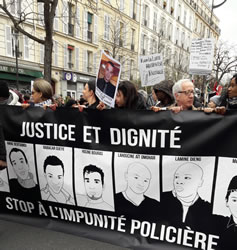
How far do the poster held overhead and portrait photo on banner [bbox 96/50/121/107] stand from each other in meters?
3.14

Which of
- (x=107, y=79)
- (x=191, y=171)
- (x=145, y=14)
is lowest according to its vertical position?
(x=191, y=171)

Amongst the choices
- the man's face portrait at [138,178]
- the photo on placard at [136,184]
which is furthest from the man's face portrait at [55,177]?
the man's face portrait at [138,178]

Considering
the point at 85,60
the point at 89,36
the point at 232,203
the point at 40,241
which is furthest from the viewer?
the point at 89,36

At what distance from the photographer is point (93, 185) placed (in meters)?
2.46

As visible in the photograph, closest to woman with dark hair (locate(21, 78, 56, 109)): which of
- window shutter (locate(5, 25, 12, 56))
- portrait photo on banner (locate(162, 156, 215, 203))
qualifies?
portrait photo on banner (locate(162, 156, 215, 203))

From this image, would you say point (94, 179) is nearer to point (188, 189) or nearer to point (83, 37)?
point (188, 189)

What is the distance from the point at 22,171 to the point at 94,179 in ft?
2.94

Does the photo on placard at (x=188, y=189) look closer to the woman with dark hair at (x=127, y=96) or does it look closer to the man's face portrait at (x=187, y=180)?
the man's face portrait at (x=187, y=180)

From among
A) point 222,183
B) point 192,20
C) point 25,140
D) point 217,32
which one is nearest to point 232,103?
point 222,183

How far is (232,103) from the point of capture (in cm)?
279

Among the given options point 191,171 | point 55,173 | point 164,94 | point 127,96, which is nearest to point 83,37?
point 164,94

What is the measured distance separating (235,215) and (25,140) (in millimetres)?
2209

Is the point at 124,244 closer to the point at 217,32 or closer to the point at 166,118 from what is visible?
the point at 166,118

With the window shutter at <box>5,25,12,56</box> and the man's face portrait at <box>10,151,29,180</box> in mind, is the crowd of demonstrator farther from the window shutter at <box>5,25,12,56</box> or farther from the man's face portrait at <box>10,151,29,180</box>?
the window shutter at <box>5,25,12,56</box>
